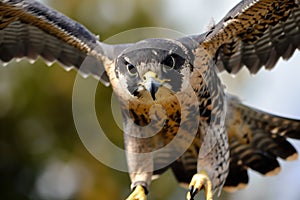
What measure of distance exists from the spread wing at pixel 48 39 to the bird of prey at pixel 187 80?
0.01 meters

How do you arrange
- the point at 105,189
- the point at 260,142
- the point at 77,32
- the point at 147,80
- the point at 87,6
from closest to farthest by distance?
the point at 147,80
the point at 77,32
the point at 260,142
the point at 105,189
the point at 87,6

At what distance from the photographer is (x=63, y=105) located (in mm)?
16812

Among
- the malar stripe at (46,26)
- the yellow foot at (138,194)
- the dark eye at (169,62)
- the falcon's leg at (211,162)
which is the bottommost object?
the yellow foot at (138,194)

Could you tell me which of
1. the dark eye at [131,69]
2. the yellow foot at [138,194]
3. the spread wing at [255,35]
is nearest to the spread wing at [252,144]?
the spread wing at [255,35]

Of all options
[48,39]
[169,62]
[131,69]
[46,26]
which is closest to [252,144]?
[169,62]

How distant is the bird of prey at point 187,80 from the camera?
7.98 m

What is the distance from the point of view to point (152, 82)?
759cm

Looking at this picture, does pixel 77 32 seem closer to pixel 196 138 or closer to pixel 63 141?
pixel 196 138

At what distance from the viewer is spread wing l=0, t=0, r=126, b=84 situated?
8484mm

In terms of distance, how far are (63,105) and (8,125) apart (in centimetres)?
129

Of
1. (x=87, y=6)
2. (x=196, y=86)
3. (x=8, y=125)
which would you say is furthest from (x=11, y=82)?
(x=196, y=86)

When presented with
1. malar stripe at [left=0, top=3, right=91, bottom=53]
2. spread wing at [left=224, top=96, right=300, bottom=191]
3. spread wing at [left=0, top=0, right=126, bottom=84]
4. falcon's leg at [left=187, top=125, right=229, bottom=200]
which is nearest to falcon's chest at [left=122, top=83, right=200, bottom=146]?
→ falcon's leg at [left=187, top=125, right=229, bottom=200]

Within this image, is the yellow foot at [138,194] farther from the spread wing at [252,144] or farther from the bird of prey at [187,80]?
the spread wing at [252,144]

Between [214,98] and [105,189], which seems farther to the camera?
[105,189]
